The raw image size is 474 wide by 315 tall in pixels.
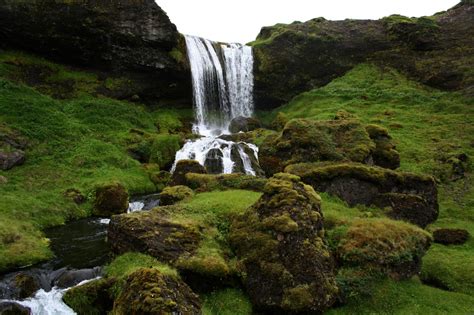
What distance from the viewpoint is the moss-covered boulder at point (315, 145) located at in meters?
27.7

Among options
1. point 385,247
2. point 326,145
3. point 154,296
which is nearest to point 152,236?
point 154,296

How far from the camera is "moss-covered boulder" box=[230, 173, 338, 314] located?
1432 cm

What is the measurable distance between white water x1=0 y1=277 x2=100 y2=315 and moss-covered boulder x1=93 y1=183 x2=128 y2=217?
10.6 m

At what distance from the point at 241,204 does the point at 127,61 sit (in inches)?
1314

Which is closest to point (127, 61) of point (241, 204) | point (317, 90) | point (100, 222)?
point (317, 90)

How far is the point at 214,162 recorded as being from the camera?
3384 cm

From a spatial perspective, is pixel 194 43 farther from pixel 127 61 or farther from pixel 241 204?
pixel 241 204

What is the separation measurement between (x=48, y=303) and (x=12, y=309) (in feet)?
3.49

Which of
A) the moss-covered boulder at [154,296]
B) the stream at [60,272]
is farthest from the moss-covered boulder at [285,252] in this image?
the stream at [60,272]

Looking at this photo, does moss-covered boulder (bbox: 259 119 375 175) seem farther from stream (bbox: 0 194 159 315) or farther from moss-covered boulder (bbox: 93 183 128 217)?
stream (bbox: 0 194 159 315)

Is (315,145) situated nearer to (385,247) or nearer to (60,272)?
(385,247)

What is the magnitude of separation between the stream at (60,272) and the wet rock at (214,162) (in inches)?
449

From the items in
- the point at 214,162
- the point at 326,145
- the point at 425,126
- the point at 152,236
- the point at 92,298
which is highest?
the point at 326,145

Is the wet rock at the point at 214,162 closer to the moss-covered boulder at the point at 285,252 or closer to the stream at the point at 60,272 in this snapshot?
the stream at the point at 60,272
